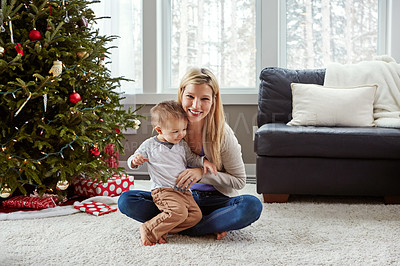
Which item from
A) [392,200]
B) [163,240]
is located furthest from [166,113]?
[392,200]

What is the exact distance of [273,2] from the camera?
138 inches

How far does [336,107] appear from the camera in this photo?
274cm

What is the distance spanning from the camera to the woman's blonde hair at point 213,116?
5.71 feet

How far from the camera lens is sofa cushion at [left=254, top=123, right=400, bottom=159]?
7.96 feet

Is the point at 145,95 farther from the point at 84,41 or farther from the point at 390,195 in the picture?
the point at 390,195

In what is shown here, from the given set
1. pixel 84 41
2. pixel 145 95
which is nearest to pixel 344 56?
pixel 145 95

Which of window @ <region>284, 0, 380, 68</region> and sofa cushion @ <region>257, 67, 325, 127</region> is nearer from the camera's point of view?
sofa cushion @ <region>257, 67, 325, 127</region>

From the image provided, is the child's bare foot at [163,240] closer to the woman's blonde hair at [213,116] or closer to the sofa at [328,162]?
the woman's blonde hair at [213,116]

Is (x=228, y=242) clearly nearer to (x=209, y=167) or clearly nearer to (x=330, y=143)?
(x=209, y=167)

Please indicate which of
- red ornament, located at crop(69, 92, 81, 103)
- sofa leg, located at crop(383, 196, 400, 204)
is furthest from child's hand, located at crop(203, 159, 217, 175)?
sofa leg, located at crop(383, 196, 400, 204)

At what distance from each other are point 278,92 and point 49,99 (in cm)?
163

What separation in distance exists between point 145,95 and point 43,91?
156 cm

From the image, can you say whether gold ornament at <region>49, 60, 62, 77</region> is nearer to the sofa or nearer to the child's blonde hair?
the child's blonde hair

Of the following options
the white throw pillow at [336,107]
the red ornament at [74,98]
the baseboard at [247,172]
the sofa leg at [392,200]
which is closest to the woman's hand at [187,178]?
the red ornament at [74,98]
